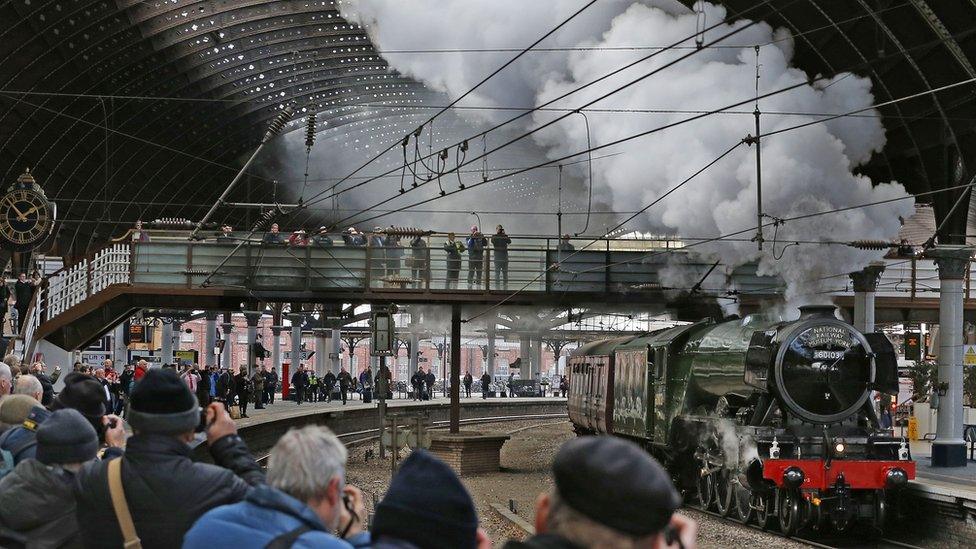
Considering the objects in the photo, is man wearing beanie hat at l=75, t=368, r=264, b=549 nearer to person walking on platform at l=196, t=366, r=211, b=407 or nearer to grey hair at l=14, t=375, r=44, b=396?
grey hair at l=14, t=375, r=44, b=396

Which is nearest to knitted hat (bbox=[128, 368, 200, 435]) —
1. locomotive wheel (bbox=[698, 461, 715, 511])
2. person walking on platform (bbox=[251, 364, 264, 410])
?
locomotive wheel (bbox=[698, 461, 715, 511])

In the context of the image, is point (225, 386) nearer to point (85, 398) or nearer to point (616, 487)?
point (85, 398)

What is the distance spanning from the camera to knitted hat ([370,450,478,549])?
10.0 ft

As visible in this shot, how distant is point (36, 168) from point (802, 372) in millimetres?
25193

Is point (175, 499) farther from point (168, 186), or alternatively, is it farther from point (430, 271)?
point (168, 186)

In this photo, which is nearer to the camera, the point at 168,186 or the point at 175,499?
the point at 175,499

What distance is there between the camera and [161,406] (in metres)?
4.41

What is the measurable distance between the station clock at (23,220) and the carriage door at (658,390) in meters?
10.3

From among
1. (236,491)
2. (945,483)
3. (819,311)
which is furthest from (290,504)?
(945,483)

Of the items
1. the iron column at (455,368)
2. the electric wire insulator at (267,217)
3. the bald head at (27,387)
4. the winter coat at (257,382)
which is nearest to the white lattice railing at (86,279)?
the electric wire insulator at (267,217)

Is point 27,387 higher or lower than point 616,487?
higher

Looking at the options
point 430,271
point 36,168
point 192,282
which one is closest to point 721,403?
point 430,271

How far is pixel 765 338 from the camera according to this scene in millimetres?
15586

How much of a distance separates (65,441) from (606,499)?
302 centimetres
